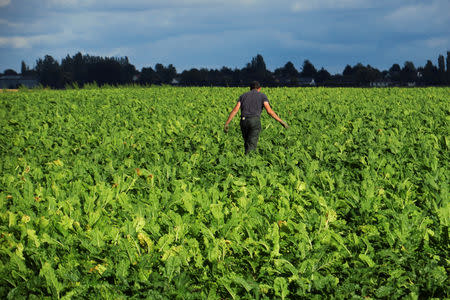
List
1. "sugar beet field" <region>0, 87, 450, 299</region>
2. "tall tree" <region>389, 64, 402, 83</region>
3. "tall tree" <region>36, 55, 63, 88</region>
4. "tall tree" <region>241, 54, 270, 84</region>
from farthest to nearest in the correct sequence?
"tall tree" <region>389, 64, 402, 83</region>
"tall tree" <region>36, 55, 63, 88</region>
"tall tree" <region>241, 54, 270, 84</region>
"sugar beet field" <region>0, 87, 450, 299</region>

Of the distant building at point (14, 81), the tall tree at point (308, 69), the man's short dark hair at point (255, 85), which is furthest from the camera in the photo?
the distant building at point (14, 81)

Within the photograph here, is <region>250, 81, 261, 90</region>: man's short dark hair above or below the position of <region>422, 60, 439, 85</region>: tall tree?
below

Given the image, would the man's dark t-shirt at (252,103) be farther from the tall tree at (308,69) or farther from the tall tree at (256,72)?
the tall tree at (308,69)

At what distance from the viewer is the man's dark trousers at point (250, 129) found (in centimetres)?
1105

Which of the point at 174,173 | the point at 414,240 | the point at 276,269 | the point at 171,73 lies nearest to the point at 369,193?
the point at 414,240

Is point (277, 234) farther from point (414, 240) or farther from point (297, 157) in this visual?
point (297, 157)

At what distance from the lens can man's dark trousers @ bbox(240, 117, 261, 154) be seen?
11.0 m

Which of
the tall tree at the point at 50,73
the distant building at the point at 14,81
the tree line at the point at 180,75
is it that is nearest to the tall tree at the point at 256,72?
the tree line at the point at 180,75

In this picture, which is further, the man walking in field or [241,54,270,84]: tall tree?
[241,54,270,84]: tall tree

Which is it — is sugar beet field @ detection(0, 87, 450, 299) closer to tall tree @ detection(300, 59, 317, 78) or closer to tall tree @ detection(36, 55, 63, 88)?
tall tree @ detection(36, 55, 63, 88)

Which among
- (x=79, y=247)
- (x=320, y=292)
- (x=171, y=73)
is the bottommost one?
(x=320, y=292)

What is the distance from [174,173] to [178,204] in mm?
1377

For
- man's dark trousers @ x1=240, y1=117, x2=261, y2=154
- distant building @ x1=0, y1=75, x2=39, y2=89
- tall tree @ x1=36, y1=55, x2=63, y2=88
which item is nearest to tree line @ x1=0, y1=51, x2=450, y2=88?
tall tree @ x1=36, y1=55, x2=63, y2=88

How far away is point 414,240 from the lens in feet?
11.4
